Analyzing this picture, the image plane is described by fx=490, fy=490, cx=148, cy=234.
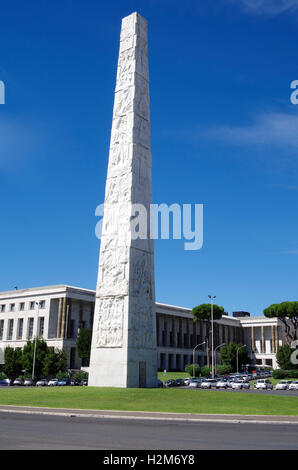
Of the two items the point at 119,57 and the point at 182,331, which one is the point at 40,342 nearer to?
the point at 119,57

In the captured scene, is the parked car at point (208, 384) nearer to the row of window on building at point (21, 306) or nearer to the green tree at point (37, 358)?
the green tree at point (37, 358)

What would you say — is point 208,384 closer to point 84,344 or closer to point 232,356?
point 84,344

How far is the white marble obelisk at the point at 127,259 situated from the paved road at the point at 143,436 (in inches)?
707

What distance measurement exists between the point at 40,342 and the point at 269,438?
208 feet

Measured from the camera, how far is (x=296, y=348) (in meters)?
96.2

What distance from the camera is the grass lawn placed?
25.8m

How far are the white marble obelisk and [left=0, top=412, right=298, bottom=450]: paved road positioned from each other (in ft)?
58.9

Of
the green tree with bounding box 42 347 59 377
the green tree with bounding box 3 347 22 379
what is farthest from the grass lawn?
the green tree with bounding box 3 347 22 379

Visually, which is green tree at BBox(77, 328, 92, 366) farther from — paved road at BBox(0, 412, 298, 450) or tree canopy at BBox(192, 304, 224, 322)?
paved road at BBox(0, 412, 298, 450)

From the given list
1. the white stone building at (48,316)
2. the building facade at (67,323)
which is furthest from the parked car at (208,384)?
the white stone building at (48,316)

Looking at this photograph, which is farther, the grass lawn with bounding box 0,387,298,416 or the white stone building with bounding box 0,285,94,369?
the white stone building with bounding box 0,285,94,369

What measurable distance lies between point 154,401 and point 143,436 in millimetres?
15462
